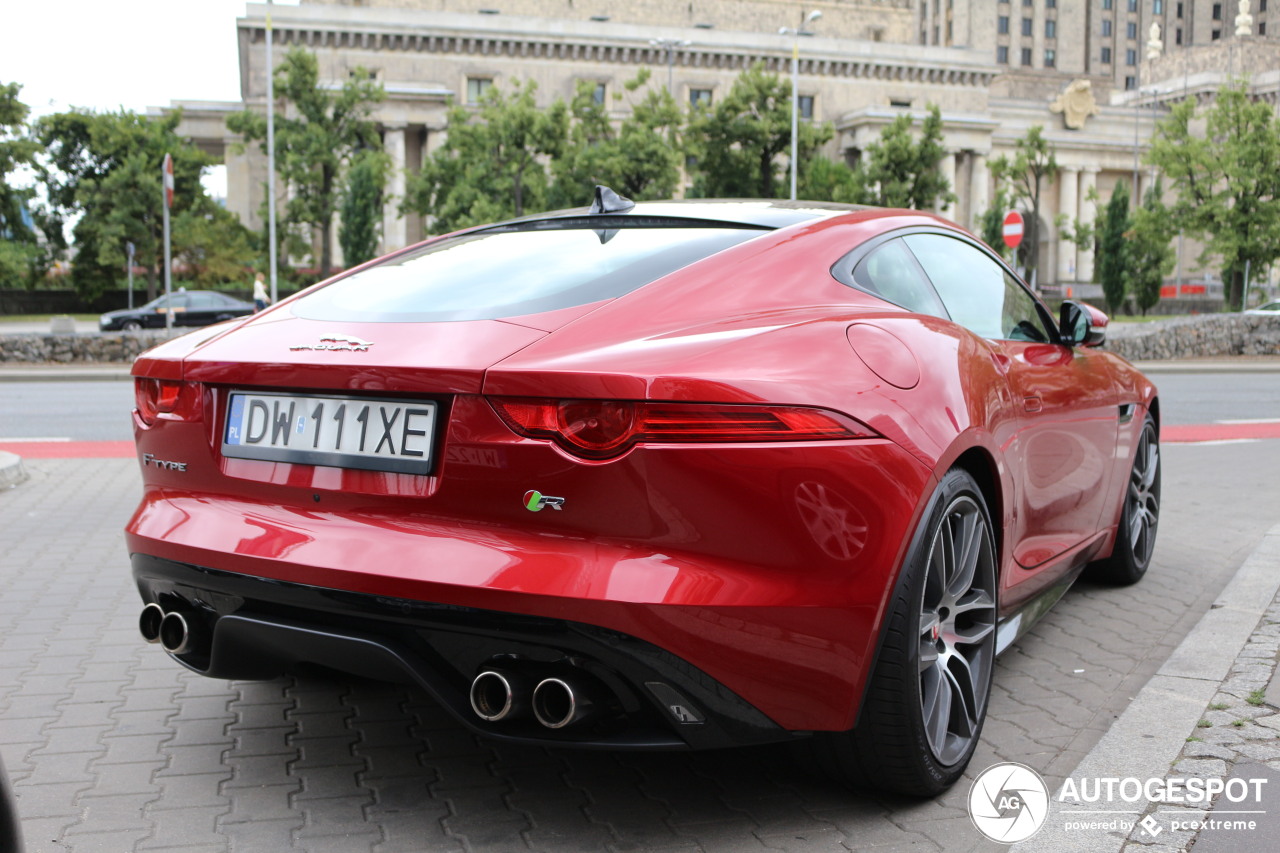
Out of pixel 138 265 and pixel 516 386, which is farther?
pixel 138 265

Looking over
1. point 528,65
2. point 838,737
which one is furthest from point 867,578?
point 528,65

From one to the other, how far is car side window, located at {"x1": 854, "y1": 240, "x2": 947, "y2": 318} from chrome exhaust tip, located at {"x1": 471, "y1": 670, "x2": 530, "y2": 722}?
1.43 meters

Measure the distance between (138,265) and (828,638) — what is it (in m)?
54.3

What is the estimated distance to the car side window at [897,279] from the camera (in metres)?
3.29

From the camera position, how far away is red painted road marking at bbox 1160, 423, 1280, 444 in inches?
468

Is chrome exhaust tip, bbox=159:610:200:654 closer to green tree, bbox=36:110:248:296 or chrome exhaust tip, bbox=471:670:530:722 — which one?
chrome exhaust tip, bbox=471:670:530:722

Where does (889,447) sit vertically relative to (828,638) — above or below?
above

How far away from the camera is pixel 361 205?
150 ft

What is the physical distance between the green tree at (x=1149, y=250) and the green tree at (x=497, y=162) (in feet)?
68.7

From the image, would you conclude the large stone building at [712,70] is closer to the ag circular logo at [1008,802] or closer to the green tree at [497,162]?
the green tree at [497,162]

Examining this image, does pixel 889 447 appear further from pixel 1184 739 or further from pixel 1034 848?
pixel 1184 739

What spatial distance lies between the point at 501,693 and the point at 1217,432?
39.0 feet

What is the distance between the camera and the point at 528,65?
239 ft

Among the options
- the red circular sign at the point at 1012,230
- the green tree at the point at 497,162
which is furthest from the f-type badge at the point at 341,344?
the green tree at the point at 497,162
